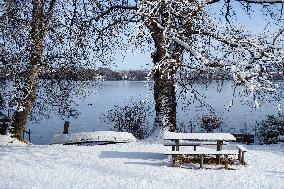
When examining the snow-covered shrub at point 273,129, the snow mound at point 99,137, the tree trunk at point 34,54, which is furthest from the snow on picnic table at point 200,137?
the snow-covered shrub at point 273,129

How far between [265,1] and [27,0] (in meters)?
8.54

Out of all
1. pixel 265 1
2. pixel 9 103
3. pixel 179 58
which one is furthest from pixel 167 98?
pixel 9 103

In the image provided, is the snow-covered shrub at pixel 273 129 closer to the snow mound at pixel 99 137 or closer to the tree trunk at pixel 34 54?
the snow mound at pixel 99 137

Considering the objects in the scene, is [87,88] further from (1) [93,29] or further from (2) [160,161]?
(2) [160,161]

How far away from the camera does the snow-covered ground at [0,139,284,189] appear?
930cm

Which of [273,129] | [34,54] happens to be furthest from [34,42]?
[273,129]

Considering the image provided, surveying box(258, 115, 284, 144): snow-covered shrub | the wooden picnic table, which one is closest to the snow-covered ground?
the wooden picnic table

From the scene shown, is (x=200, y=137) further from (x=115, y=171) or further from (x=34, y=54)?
(x=34, y=54)

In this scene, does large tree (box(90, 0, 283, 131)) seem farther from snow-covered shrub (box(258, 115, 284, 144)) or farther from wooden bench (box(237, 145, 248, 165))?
snow-covered shrub (box(258, 115, 284, 144))

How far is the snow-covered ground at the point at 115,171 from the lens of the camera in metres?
9.30

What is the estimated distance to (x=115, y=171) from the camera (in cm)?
1027

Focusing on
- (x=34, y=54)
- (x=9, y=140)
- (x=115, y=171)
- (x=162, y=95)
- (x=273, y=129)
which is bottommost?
(x=273, y=129)

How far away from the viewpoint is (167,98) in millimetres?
15406

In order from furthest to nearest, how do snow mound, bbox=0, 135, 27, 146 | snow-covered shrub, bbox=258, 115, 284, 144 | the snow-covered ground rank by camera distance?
1. snow-covered shrub, bbox=258, 115, 284, 144
2. snow mound, bbox=0, 135, 27, 146
3. the snow-covered ground
